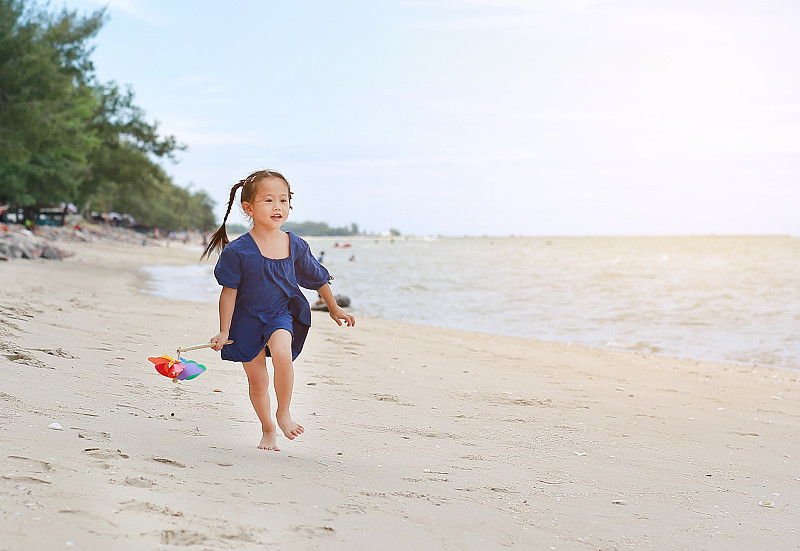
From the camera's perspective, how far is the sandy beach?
262 centimetres

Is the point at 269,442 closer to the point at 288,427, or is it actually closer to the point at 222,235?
the point at 288,427

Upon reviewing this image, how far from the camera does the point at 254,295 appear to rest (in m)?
3.77

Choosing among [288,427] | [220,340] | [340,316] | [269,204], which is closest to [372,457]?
[288,427]

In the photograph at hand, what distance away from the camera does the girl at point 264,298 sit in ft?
12.2

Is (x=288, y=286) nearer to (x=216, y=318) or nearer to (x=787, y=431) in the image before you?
(x=787, y=431)

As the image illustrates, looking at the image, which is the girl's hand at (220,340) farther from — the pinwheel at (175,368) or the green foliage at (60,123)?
the green foliage at (60,123)

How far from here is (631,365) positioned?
937 cm

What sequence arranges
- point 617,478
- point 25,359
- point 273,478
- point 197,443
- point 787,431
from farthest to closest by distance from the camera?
point 787,431 < point 25,359 < point 617,478 < point 197,443 < point 273,478

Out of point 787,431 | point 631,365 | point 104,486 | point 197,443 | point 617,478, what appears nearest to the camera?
point 104,486

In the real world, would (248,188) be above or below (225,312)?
above

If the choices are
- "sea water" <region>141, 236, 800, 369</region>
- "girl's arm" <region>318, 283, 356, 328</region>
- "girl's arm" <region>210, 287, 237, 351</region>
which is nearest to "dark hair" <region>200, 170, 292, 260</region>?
"girl's arm" <region>210, 287, 237, 351</region>

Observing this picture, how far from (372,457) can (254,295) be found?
105 cm

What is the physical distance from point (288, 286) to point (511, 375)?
12.8 feet

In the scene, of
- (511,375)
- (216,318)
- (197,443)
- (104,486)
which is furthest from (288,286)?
(216,318)
